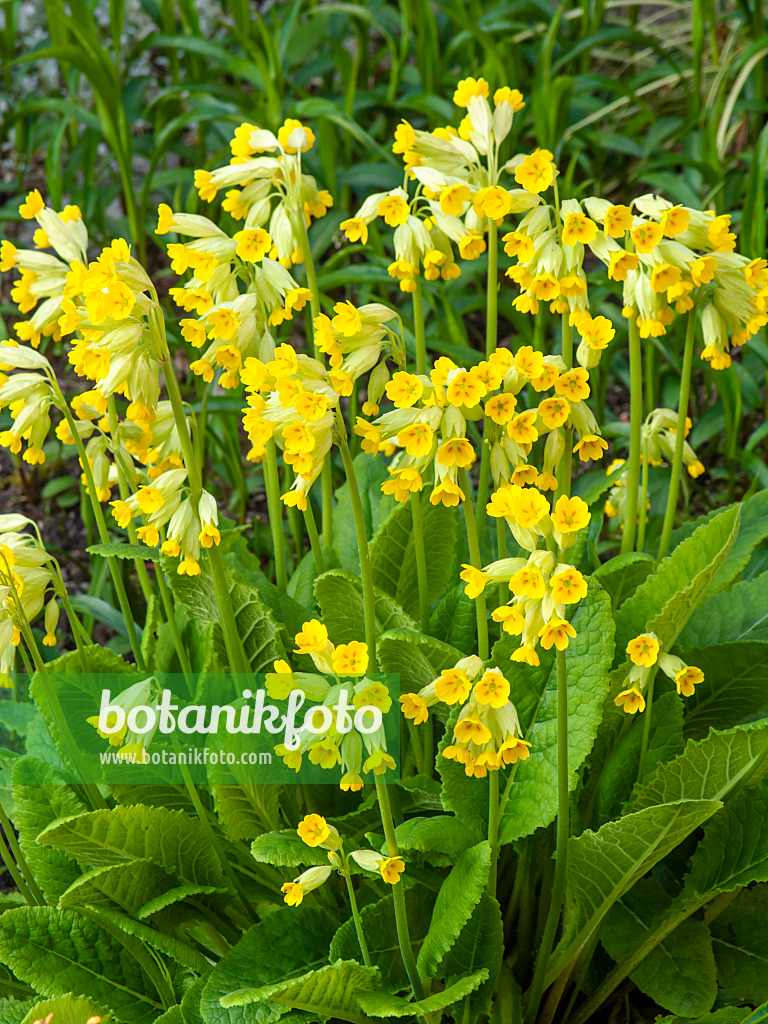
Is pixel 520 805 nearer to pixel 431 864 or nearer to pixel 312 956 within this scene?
pixel 431 864

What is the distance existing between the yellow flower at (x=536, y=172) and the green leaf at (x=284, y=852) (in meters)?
1.00

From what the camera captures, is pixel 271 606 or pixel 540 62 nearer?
pixel 271 606

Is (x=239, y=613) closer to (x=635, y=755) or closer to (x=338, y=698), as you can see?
(x=338, y=698)

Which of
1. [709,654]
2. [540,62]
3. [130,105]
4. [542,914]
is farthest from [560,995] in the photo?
[130,105]

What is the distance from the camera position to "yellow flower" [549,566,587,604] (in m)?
1.13

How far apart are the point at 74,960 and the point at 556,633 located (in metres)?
1.08

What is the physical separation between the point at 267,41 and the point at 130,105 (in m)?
1.01

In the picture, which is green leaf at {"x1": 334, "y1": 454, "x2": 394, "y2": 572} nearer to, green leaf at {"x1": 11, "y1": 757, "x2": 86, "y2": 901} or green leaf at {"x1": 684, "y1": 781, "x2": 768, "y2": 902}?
green leaf at {"x1": 11, "y1": 757, "x2": 86, "y2": 901}

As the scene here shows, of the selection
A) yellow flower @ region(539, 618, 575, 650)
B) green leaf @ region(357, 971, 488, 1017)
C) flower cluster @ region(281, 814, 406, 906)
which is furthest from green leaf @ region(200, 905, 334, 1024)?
yellow flower @ region(539, 618, 575, 650)

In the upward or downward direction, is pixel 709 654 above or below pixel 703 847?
above

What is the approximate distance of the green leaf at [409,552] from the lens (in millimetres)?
1843

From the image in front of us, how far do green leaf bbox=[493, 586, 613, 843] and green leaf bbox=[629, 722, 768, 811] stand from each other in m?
0.12

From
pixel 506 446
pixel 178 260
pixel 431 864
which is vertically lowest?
pixel 431 864

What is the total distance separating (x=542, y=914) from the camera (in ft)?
5.53
